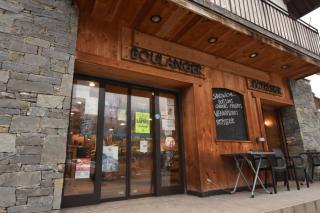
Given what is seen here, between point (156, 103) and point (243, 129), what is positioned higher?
point (156, 103)

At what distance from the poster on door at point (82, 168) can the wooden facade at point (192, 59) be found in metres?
1.61

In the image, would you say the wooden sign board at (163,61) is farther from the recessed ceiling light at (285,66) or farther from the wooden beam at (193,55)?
the recessed ceiling light at (285,66)

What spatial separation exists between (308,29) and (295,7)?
1780 mm

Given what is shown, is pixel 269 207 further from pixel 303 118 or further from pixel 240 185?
pixel 303 118

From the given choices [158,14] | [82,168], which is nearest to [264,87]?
[158,14]

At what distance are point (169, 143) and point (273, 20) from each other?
4178mm

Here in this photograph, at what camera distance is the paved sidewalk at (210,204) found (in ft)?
10.2

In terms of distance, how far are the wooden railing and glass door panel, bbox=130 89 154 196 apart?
7.16 feet

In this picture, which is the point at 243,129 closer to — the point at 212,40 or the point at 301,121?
the point at 212,40

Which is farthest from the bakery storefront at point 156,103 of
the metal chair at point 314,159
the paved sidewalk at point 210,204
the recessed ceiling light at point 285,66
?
the metal chair at point 314,159

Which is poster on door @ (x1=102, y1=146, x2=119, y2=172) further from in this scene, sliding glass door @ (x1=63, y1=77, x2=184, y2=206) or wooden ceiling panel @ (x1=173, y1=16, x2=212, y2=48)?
wooden ceiling panel @ (x1=173, y1=16, x2=212, y2=48)

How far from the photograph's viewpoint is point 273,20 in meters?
5.48

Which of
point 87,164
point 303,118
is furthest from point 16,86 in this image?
point 303,118

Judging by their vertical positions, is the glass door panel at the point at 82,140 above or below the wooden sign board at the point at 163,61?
below
